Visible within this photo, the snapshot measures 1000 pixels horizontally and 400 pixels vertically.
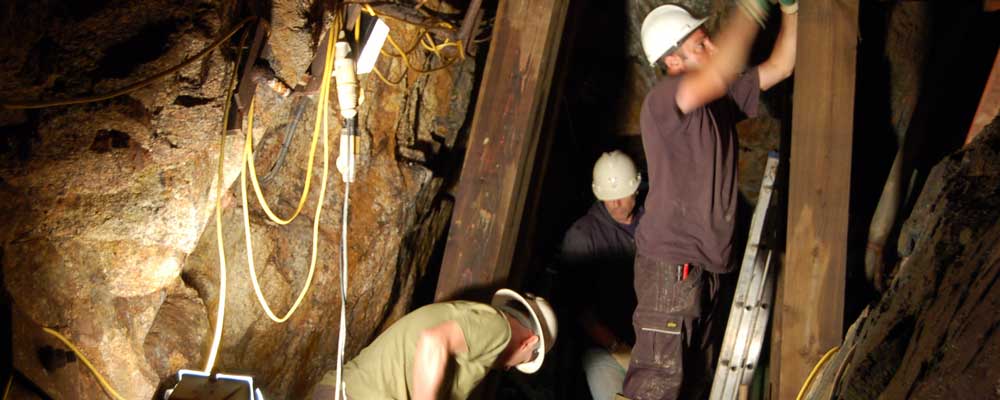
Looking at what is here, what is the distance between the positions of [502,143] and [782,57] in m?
1.10

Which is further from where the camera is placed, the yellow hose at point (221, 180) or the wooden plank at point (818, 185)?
the yellow hose at point (221, 180)

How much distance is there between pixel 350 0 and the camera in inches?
101

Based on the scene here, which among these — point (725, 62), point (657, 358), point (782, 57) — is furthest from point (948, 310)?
point (657, 358)

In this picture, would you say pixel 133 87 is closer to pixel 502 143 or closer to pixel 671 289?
pixel 502 143

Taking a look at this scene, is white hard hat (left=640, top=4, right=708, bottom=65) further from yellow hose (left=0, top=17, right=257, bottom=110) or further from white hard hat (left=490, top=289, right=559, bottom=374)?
yellow hose (left=0, top=17, right=257, bottom=110)

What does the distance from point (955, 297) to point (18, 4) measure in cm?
213

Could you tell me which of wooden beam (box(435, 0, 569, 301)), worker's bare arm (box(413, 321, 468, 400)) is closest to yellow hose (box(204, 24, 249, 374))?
worker's bare arm (box(413, 321, 468, 400))

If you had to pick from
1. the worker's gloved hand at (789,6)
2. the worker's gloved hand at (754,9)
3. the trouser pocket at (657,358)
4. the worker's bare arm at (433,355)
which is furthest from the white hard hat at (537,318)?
the worker's gloved hand at (789,6)

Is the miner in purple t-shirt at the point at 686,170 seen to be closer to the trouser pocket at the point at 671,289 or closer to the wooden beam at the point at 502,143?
the trouser pocket at the point at 671,289

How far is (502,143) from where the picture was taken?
262cm

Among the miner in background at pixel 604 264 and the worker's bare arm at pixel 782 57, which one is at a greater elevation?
the worker's bare arm at pixel 782 57

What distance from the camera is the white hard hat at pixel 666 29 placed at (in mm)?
2777

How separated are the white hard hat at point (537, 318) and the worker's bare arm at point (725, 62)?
1.05 meters

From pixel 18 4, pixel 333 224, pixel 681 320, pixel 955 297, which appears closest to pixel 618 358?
pixel 681 320
